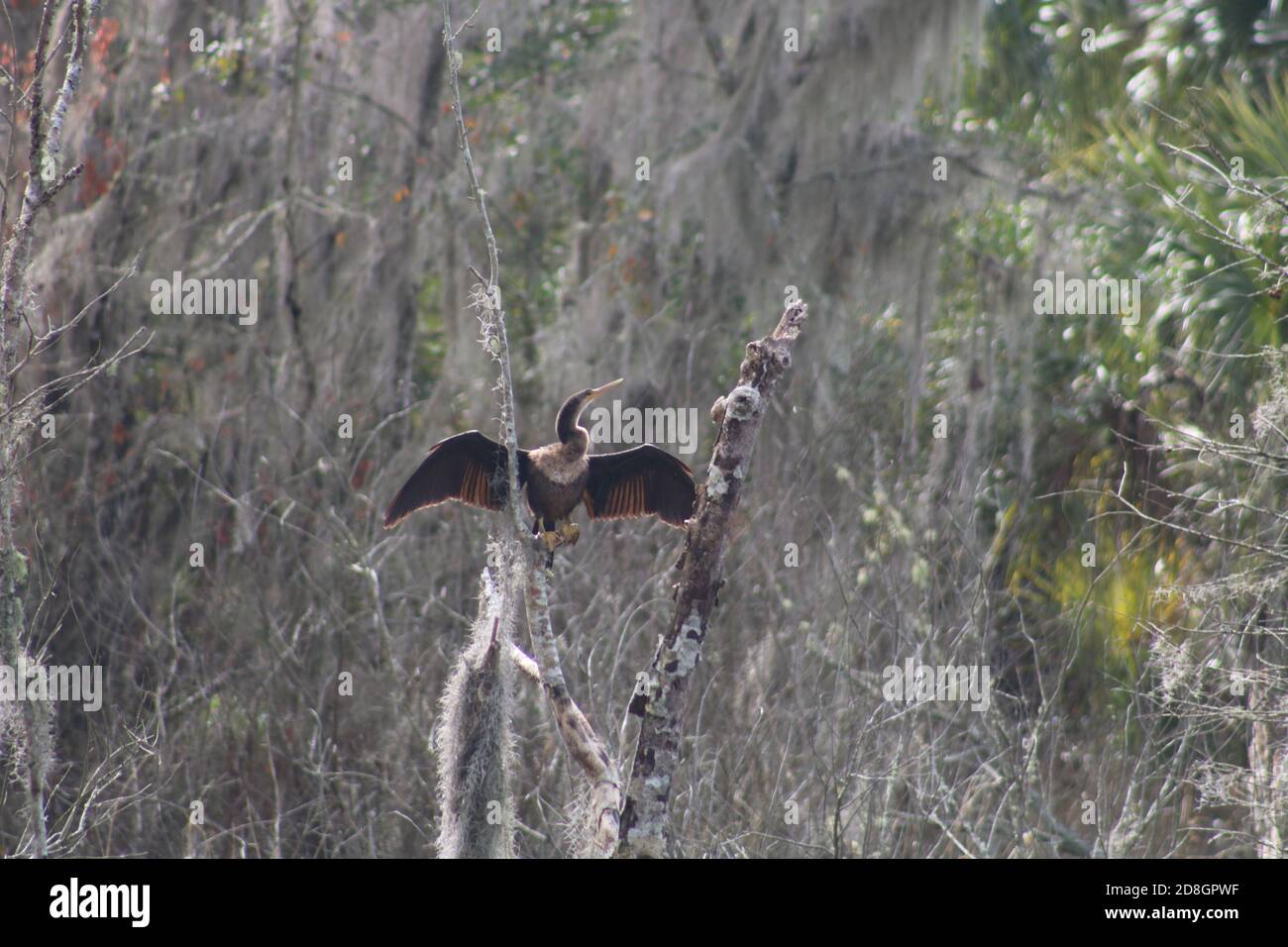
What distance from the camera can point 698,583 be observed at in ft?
12.3

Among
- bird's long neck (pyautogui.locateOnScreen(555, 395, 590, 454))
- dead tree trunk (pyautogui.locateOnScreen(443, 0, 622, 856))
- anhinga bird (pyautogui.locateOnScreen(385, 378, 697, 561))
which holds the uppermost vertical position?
bird's long neck (pyautogui.locateOnScreen(555, 395, 590, 454))

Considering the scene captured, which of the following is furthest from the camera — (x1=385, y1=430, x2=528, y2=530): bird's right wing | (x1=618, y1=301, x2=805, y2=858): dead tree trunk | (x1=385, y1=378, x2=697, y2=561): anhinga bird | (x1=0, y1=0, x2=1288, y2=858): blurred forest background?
(x1=0, y1=0, x2=1288, y2=858): blurred forest background

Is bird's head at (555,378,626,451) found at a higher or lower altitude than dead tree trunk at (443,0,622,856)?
higher

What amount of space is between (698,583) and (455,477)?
1113 millimetres

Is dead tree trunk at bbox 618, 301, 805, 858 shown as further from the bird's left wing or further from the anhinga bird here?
the bird's left wing

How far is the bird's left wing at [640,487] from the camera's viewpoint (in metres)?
4.53

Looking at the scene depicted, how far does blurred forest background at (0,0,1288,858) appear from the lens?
708 centimetres

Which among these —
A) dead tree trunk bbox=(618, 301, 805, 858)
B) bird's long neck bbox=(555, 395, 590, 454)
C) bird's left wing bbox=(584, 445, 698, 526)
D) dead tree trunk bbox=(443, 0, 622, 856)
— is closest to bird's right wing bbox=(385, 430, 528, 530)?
bird's long neck bbox=(555, 395, 590, 454)

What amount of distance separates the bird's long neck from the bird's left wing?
14 cm

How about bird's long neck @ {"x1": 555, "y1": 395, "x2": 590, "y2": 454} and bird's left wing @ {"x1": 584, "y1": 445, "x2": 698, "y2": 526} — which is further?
bird's left wing @ {"x1": 584, "y1": 445, "x2": 698, "y2": 526}
